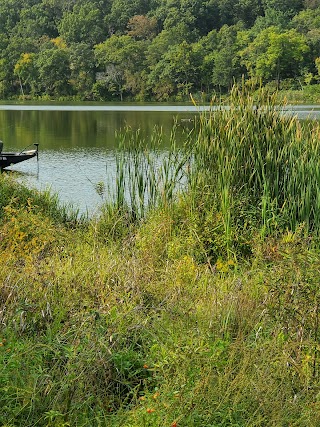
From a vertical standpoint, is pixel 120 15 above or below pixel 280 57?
above

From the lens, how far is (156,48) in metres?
73.1

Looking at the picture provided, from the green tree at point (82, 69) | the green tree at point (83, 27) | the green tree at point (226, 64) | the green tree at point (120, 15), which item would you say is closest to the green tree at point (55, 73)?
the green tree at point (82, 69)

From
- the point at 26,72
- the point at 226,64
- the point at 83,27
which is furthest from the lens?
the point at 83,27

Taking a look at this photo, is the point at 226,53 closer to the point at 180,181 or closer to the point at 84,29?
the point at 84,29

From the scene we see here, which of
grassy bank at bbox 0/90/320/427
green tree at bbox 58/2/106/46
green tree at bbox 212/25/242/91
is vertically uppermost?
green tree at bbox 58/2/106/46

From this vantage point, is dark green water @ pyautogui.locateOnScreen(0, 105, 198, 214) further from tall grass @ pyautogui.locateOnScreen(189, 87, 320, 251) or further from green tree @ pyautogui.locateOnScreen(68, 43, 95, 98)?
green tree @ pyautogui.locateOnScreen(68, 43, 95, 98)

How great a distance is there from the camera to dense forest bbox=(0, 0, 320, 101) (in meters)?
58.9

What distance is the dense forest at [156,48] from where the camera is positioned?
2320 inches

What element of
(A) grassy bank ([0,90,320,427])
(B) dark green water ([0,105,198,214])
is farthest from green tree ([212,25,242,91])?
(A) grassy bank ([0,90,320,427])

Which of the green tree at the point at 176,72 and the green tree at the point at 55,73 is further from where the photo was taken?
the green tree at the point at 55,73

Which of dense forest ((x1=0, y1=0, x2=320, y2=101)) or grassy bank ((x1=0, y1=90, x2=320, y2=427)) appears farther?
dense forest ((x1=0, y1=0, x2=320, y2=101))

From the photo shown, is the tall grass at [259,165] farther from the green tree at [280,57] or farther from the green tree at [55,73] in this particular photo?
the green tree at [55,73]

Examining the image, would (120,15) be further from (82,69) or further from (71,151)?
(71,151)

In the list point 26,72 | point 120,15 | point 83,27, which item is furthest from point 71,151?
point 120,15
